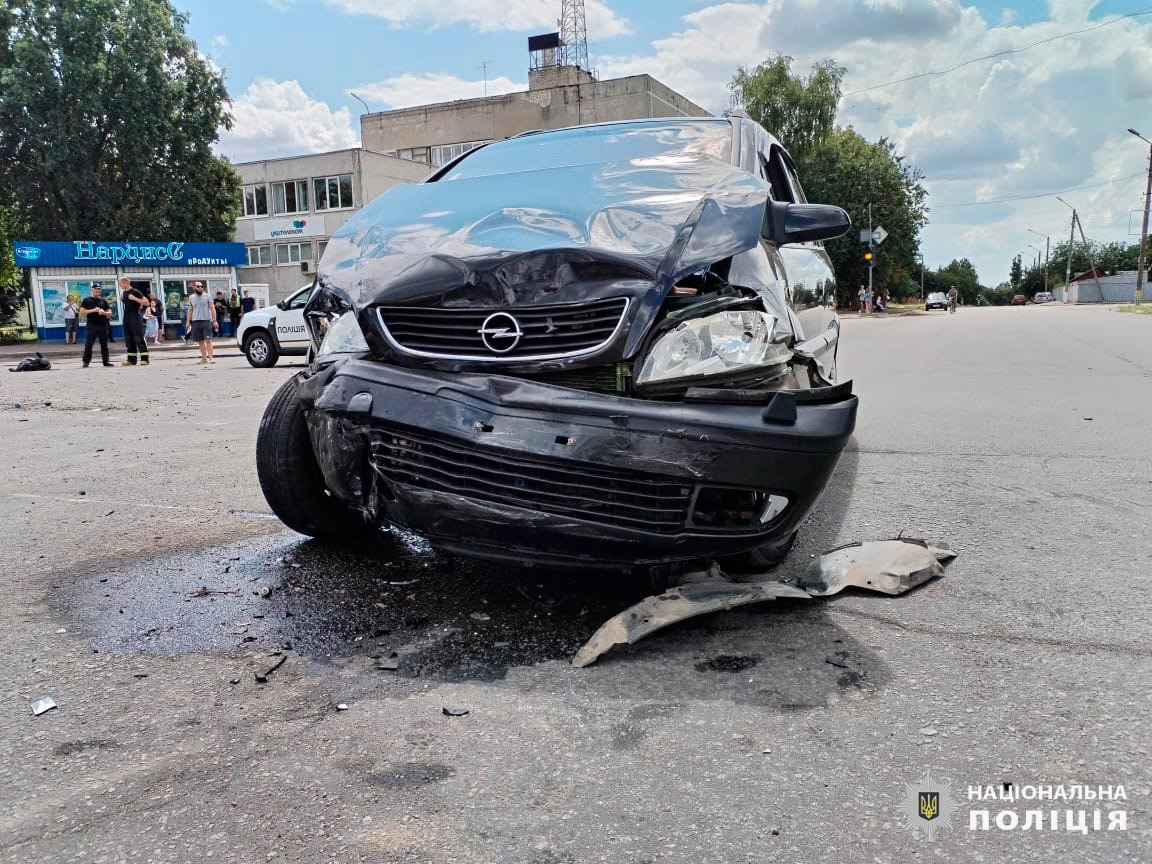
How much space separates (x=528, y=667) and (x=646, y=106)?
5081 centimetres

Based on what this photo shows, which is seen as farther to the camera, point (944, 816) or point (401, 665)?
point (401, 665)

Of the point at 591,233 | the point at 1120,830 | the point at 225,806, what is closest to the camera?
the point at 1120,830

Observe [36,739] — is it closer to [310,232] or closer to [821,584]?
[821,584]

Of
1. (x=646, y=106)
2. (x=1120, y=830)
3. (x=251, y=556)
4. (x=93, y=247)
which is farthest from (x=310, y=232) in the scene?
(x=1120, y=830)

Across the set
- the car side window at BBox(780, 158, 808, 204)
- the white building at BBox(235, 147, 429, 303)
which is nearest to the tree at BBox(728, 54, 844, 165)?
the white building at BBox(235, 147, 429, 303)

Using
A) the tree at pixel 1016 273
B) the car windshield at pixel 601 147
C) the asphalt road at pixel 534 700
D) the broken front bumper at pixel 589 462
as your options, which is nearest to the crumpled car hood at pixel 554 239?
the broken front bumper at pixel 589 462

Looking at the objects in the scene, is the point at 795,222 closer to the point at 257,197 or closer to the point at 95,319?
the point at 95,319

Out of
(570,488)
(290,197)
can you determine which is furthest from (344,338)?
(290,197)

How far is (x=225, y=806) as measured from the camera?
1888mm

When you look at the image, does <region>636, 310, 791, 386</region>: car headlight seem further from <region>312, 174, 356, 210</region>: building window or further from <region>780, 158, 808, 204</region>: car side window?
<region>312, 174, 356, 210</region>: building window

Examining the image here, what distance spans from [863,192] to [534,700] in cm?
5088

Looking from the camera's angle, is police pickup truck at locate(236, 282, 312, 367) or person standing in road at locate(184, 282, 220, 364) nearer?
police pickup truck at locate(236, 282, 312, 367)

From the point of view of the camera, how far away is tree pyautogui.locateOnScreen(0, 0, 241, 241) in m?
33.4

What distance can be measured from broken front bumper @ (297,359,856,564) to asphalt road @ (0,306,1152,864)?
0.39 metres
